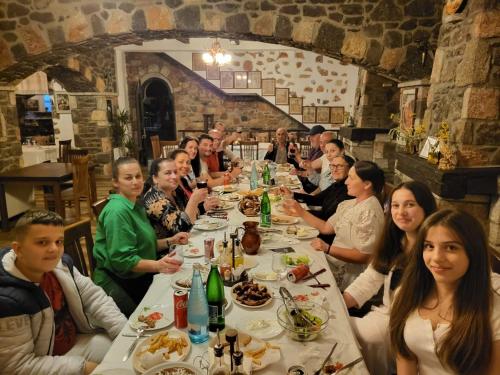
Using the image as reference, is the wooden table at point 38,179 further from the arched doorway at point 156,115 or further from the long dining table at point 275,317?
the arched doorway at point 156,115

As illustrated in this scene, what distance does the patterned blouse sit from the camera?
7.95 feet

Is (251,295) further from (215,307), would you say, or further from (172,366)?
(172,366)

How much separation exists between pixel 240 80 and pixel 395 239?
8.34 metres

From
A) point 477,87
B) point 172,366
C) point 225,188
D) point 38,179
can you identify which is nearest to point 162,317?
point 172,366

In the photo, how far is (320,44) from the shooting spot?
492 cm

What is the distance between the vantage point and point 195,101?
32.3 feet

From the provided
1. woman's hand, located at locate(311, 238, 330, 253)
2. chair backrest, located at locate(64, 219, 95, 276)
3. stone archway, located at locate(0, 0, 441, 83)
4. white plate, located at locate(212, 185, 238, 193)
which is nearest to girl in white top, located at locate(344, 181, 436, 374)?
woman's hand, located at locate(311, 238, 330, 253)

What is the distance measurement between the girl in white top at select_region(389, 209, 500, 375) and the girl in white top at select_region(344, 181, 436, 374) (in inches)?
12.9

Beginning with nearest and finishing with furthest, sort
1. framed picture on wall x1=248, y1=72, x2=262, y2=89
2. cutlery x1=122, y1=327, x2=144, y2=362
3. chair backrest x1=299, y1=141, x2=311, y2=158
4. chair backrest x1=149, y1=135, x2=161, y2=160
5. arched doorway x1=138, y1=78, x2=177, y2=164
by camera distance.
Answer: cutlery x1=122, y1=327, x2=144, y2=362 < chair backrest x1=149, y1=135, x2=161, y2=160 < chair backrest x1=299, y1=141, x2=311, y2=158 < framed picture on wall x1=248, y1=72, x2=262, y2=89 < arched doorway x1=138, y1=78, x2=177, y2=164

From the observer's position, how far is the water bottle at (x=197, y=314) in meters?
1.36

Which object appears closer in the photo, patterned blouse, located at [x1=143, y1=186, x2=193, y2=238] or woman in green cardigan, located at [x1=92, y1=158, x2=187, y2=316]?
woman in green cardigan, located at [x1=92, y1=158, x2=187, y2=316]

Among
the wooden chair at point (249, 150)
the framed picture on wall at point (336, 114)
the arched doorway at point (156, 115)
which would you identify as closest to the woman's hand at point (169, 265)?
the wooden chair at point (249, 150)

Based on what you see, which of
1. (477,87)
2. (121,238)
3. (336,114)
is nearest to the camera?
(121,238)

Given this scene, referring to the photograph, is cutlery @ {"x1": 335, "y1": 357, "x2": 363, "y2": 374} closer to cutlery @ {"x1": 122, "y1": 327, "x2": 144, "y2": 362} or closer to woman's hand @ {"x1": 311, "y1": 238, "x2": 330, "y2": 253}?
cutlery @ {"x1": 122, "y1": 327, "x2": 144, "y2": 362}
